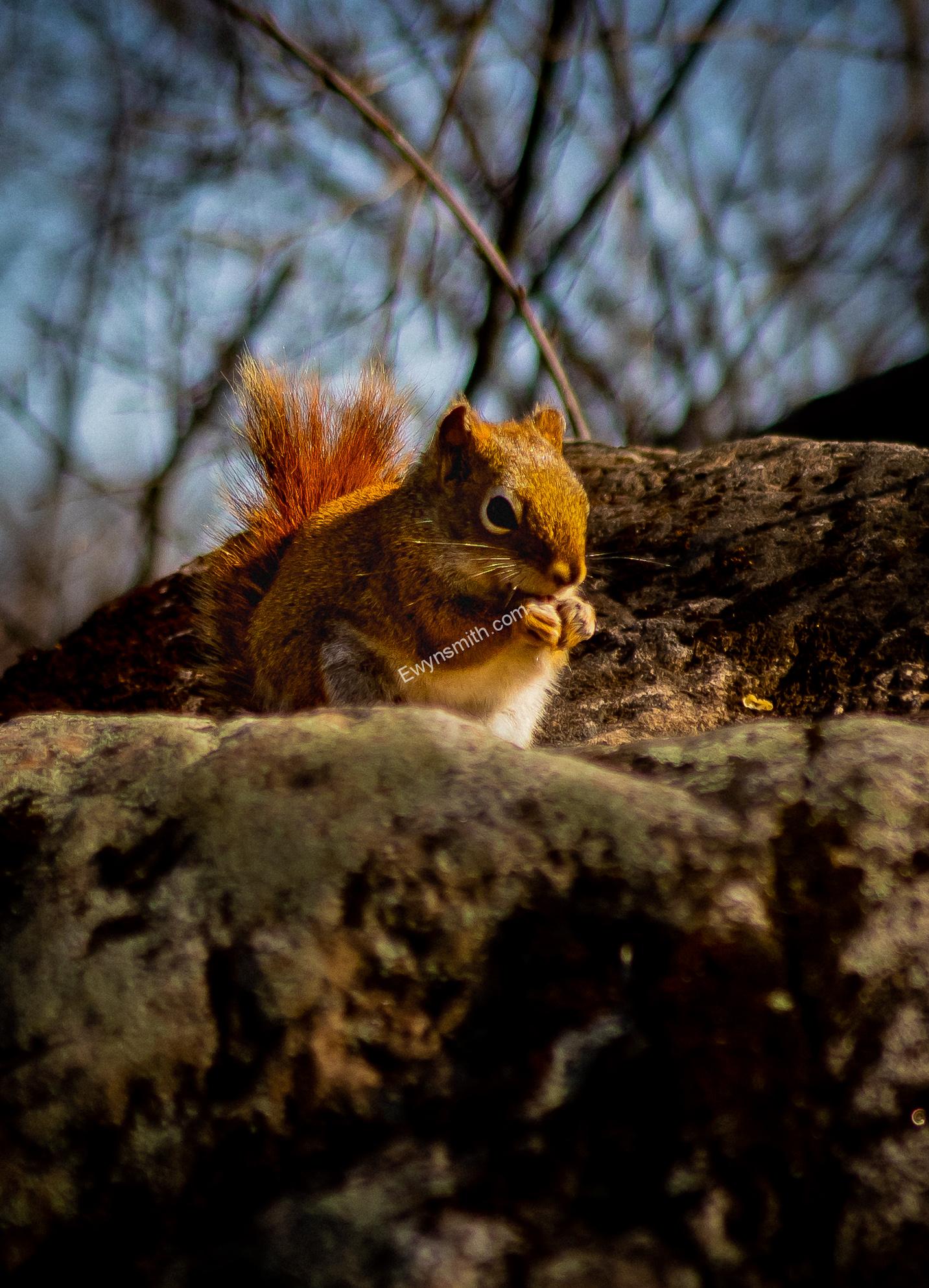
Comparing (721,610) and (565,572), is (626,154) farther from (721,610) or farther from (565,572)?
(565,572)

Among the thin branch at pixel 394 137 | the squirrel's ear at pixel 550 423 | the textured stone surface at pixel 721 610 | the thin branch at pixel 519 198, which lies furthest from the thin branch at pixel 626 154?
the squirrel's ear at pixel 550 423

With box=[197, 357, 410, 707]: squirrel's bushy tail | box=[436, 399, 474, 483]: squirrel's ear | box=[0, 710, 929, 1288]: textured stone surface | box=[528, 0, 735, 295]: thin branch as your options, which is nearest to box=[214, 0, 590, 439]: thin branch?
box=[197, 357, 410, 707]: squirrel's bushy tail

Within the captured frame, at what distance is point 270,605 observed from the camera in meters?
1.54

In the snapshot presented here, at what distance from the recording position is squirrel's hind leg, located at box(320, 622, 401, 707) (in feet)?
4.55

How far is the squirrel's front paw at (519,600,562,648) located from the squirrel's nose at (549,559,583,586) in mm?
42

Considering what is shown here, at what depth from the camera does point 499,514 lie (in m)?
1.36

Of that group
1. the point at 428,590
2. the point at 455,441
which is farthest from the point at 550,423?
the point at 428,590

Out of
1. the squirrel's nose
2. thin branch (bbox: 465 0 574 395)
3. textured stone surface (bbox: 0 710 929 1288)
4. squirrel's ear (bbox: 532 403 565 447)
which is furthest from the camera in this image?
thin branch (bbox: 465 0 574 395)

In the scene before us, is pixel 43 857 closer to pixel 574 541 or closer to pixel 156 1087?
pixel 156 1087

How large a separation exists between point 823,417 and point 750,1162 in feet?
8.32

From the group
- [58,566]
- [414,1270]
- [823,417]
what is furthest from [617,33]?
[414,1270]

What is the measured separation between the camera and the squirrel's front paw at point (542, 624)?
134cm

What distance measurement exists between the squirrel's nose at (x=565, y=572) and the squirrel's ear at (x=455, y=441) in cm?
20

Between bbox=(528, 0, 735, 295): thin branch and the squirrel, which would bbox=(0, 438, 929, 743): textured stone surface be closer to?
the squirrel
